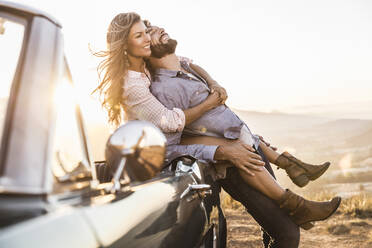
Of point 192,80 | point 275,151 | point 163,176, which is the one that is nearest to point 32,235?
point 163,176

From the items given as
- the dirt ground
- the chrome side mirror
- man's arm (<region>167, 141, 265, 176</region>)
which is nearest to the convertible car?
the chrome side mirror

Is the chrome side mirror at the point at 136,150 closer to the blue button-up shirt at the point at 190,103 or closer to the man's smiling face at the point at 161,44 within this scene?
the blue button-up shirt at the point at 190,103

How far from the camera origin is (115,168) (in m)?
1.28

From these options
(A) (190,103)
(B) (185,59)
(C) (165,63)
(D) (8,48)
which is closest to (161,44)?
(C) (165,63)

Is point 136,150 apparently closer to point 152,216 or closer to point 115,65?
point 152,216

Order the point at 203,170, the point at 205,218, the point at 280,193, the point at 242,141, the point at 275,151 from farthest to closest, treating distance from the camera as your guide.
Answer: the point at 275,151
the point at 242,141
the point at 280,193
the point at 203,170
the point at 205,218

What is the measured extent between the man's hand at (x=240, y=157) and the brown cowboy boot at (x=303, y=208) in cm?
27

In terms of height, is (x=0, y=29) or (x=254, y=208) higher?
(x=0, y=29)

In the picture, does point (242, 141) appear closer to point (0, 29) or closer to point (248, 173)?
point (248, 173)

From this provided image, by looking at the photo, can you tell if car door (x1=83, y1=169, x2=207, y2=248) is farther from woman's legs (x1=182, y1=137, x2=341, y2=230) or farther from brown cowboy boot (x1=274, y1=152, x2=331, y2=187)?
brown cowboy boot (x1=274, y1=152, x2=331, y2=187)

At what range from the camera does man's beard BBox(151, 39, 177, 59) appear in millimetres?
3611

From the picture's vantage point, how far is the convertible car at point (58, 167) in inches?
39.1

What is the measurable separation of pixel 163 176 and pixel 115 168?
74cm

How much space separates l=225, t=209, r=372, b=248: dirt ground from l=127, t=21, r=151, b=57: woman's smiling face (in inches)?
119
